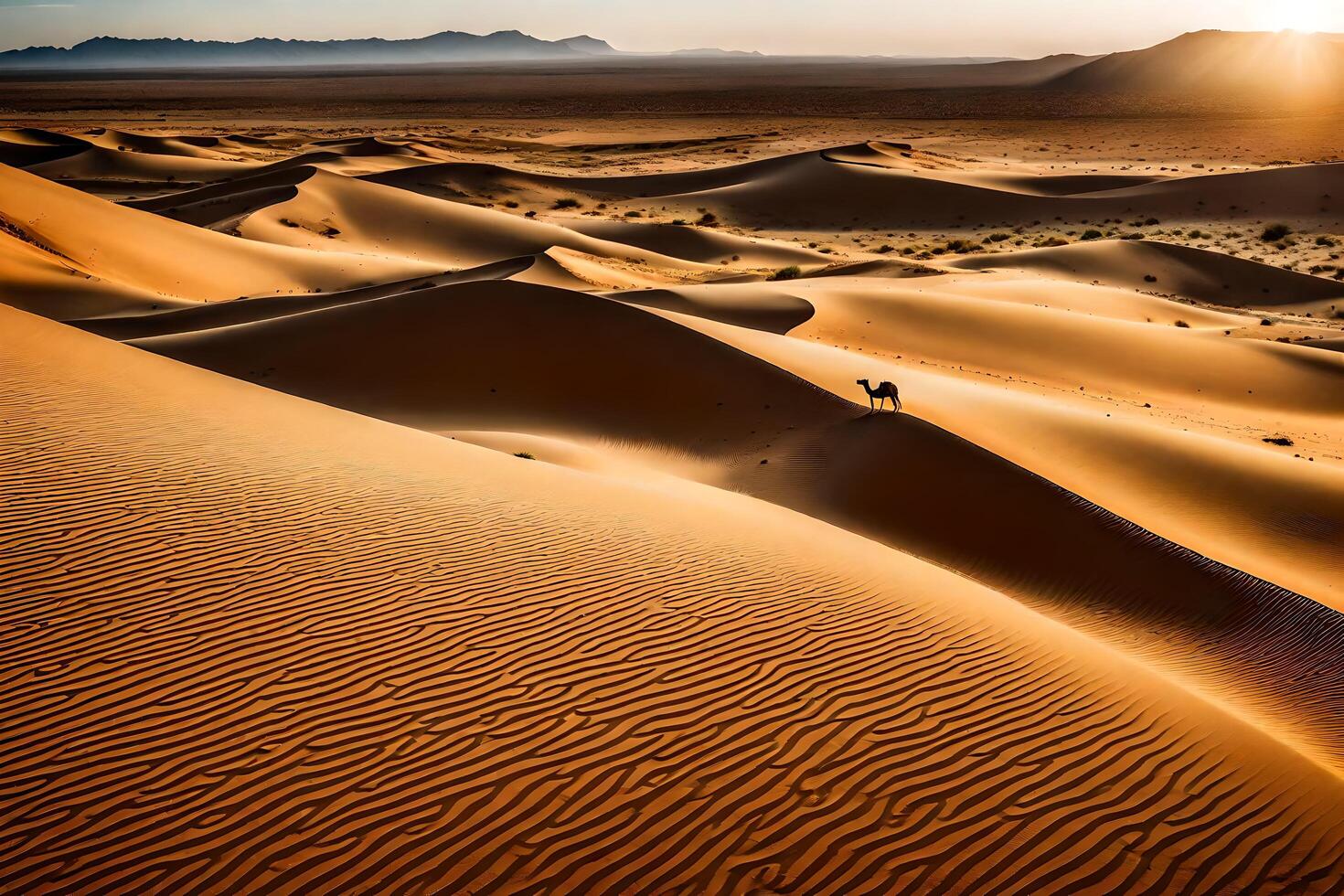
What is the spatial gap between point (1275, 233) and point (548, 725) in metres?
38.6

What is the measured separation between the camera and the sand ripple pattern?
13.7 feet

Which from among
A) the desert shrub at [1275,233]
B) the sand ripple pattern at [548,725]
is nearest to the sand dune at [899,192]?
the desert shrub at [1275,233]

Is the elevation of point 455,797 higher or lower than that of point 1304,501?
higher

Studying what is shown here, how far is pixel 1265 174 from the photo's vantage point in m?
41.3

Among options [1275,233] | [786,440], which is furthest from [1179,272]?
[786,440]

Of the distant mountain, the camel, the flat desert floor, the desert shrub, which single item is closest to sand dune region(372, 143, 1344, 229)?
the desert shrub

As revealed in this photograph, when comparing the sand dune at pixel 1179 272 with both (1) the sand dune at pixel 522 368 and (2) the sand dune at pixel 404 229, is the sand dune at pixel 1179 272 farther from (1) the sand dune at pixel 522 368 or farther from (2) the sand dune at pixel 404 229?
(1) the sand dune at pixel 522 368

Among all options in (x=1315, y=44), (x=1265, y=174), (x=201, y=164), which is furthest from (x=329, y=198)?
(x=1315, y=44)

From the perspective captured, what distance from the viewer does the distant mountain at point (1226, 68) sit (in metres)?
108

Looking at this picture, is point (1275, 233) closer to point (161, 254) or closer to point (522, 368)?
point (522, 368)

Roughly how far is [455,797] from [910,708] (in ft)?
8.48

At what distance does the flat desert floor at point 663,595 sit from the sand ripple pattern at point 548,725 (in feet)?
0.07

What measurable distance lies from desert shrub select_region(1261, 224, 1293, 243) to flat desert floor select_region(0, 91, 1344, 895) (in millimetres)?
15513

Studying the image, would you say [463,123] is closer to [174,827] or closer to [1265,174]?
[1265,174]
